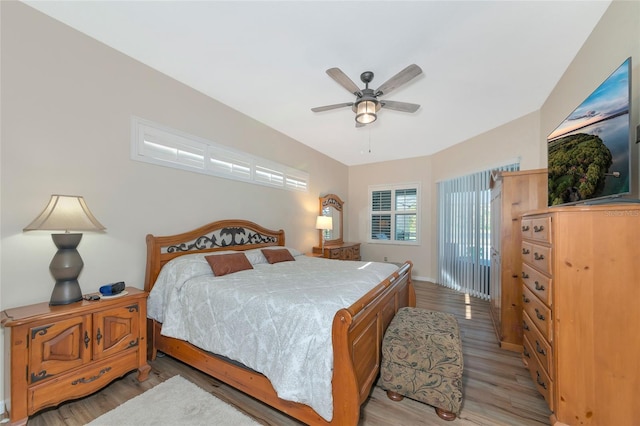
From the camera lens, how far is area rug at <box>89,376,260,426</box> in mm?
1651

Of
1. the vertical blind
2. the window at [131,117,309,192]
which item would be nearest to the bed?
the window at [131,117,309,192]

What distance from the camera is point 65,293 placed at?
1.84 metres

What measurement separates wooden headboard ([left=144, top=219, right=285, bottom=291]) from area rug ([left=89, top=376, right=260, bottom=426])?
1.01 meters

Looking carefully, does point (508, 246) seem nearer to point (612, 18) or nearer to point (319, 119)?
point (612, 18)

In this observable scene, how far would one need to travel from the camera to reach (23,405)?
60.8 inches

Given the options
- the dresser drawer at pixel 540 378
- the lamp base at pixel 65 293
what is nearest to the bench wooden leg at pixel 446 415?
the dresser drawer at pixel 540 378

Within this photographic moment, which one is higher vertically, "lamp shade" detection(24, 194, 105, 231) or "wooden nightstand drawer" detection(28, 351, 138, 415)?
"lamp shade" detection(24, 194, 105, 231)

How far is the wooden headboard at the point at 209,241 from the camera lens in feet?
8.25

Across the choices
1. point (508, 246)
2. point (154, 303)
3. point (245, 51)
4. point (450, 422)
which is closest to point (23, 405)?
point (154, 303)

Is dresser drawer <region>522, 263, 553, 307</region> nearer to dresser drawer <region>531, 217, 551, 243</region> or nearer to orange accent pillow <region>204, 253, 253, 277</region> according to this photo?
dresser drawer <region>531, 217, 551, 243</region>

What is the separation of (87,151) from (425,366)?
3342 mm

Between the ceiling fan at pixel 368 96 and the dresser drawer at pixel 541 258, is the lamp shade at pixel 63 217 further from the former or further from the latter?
the dresser drawer at pixel 541 258

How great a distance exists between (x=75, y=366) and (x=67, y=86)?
2.25 meters

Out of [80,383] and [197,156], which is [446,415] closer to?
[80,383]
